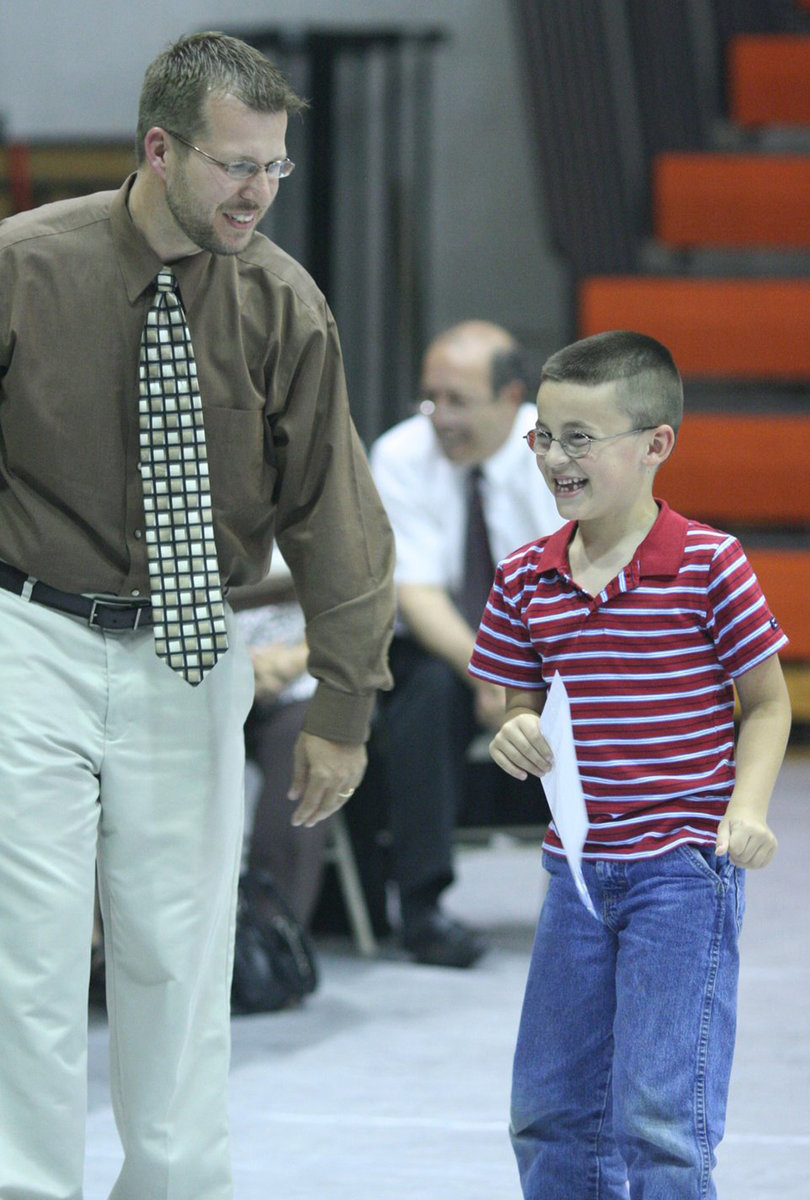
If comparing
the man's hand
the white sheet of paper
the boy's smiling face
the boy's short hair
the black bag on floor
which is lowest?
the black bag on floor

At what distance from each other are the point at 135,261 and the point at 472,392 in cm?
188

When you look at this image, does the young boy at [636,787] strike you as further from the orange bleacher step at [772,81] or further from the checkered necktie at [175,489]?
the orange bleacher step at [772,81]

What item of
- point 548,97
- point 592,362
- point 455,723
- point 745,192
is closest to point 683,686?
point 592,362

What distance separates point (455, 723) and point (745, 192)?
362 centimetres

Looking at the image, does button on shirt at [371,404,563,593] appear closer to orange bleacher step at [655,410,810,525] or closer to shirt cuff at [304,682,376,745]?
shirt cuff at [304,682,376,745]

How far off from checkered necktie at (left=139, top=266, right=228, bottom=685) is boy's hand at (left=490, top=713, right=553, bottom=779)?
0.37m

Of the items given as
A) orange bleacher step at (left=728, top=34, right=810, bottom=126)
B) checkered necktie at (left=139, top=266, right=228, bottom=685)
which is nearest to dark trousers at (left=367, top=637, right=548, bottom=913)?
checkered necktie at (left=139, top=266, right=228, bottom=685)

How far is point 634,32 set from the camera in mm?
6758

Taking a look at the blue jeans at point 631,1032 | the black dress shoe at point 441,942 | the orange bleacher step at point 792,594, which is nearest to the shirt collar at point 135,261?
the blue jeans at point 631,1032

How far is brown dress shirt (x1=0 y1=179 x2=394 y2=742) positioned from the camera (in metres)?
2.02

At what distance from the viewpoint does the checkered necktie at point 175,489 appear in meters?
2.01

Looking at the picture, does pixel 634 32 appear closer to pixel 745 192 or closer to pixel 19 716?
pixel 745 192

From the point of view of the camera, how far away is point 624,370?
1890 millimetres

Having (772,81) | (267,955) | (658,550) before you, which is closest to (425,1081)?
(267,955)
